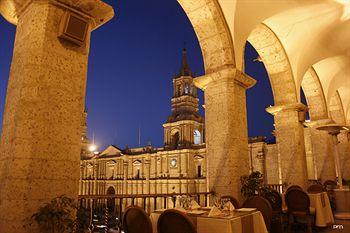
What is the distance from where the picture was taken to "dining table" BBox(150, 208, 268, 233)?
2862mm

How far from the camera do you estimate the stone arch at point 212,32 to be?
20.2 ft

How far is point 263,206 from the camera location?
3.94m

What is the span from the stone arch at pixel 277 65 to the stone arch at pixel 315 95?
2679mm

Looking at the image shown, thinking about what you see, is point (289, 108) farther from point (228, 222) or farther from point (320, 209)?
point (228, 222)

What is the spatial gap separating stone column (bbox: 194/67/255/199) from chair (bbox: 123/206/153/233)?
10.1 ft

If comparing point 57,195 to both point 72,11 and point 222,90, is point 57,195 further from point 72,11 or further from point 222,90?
point 222,90

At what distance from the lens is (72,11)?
137 inches

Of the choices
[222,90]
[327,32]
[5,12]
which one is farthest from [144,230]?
[327,32]

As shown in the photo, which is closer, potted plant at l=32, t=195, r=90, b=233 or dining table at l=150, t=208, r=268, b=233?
potted plant at l=32, t=195, r=90, b=233

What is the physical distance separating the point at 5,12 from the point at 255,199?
4386 millimetres

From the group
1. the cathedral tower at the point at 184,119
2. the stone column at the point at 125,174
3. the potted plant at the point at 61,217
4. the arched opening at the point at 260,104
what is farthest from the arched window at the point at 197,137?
the potted plant at the point at 61,217

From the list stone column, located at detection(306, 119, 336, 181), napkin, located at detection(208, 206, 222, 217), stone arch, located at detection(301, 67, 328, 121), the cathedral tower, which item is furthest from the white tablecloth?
the cathedral tower

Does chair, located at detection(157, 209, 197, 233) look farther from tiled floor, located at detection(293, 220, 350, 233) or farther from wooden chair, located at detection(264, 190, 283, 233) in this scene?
tiled floor, located at detection(293, 220, 350, 233)

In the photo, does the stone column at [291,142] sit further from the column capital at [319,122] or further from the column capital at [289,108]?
the column capital at [319,122]
